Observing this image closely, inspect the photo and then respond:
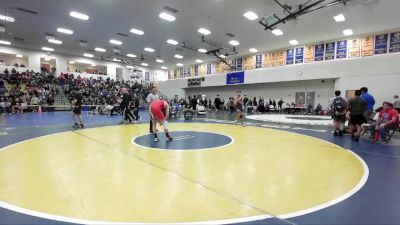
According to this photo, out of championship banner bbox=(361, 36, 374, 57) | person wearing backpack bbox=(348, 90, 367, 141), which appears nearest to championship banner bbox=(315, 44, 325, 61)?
championship banner bbox=(361, 36, 374, 57)

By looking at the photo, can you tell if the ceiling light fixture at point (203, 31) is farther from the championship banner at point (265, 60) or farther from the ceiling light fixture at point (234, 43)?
the championship banner at point (265, 60)

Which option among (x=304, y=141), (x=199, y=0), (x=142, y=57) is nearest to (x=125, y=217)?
(x=304, y=141)

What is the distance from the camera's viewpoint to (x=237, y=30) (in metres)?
15.5

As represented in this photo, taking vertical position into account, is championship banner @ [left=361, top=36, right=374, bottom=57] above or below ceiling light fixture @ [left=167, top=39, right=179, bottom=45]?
below

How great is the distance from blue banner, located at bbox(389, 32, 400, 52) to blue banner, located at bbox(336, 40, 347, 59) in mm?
2603

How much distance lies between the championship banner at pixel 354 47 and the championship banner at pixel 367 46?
239 mm

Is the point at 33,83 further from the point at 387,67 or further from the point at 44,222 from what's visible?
the point at 387,67

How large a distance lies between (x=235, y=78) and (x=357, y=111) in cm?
1770

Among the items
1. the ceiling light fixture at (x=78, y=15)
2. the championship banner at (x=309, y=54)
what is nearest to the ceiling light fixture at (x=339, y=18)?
the championship banner at (x=309, y=54)

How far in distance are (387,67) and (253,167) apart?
53.0 feet

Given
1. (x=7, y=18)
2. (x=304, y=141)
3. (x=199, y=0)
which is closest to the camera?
(x=304, y=141)

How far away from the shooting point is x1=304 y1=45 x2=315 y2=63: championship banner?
1878cm

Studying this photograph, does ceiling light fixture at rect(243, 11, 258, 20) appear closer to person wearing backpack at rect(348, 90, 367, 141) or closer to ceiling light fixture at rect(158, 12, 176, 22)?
ceiling light fixture at rect(158, 12, 176, 22)

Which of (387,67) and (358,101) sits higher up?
(387,67)
